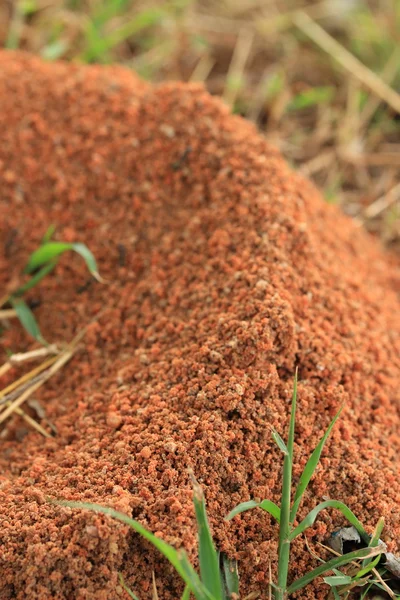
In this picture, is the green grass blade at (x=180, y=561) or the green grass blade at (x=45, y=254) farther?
the green grass blade at (x=45, y=254)

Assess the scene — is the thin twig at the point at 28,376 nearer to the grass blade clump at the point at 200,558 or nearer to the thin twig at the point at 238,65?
the grass blade clump at the point at 200,558

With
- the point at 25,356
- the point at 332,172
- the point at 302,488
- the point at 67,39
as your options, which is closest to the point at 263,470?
the point at 302,488

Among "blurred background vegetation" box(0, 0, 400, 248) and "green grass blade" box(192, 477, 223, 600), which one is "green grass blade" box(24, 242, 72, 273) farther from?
"blurred background vegetation" box(0, 0, 400, 248)

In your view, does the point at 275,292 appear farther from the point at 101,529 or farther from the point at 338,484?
the point at 101,529

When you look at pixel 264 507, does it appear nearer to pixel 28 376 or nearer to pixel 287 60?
pixel 28 376

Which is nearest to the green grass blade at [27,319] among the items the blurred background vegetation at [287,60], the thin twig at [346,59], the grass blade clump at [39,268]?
the grass blade clump at [39,268]

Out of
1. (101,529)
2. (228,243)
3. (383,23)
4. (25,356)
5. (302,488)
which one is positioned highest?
(383,23)

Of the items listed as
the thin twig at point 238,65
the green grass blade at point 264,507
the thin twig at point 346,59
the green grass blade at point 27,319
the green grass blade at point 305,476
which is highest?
the thin twig at point 346,59
